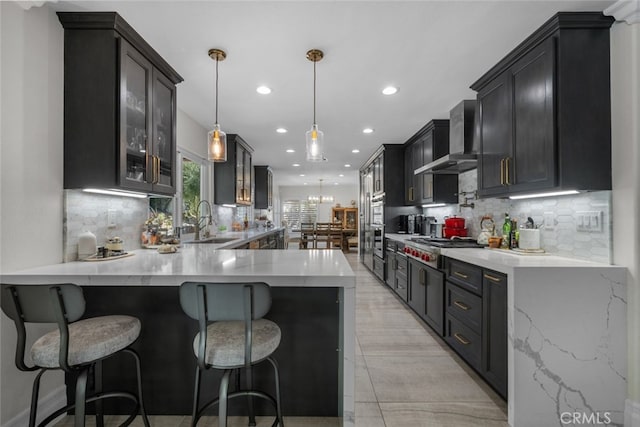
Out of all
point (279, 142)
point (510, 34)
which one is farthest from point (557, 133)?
point (279, 142)

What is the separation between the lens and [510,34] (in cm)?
208

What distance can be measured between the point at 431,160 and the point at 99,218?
3.88 meters

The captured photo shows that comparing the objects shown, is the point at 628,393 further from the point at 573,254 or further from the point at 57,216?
the point at 57,216

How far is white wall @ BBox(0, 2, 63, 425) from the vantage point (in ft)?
5.10

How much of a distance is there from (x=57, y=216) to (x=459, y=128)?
3559mm

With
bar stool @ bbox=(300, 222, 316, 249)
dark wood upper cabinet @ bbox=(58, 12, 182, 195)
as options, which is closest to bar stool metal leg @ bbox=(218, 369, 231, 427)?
dark wood upper cabinet @ bbox=(58, 12, 182, 195)

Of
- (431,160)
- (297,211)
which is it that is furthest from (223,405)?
(297,211)

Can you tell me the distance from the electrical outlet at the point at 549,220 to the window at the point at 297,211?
10892mm

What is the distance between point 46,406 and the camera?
172 centimetres

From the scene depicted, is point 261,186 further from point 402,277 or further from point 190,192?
point 402,277

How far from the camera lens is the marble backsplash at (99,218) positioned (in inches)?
76.1

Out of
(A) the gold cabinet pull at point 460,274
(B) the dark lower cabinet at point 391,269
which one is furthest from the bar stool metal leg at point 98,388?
(B) the dark lower cabinet at point 391,269

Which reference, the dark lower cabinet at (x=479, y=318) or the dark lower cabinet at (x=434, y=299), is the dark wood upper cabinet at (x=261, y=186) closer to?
the dark lower cabinet at (x=434, y=299)

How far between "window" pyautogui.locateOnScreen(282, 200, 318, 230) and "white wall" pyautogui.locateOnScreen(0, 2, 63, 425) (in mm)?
11221
